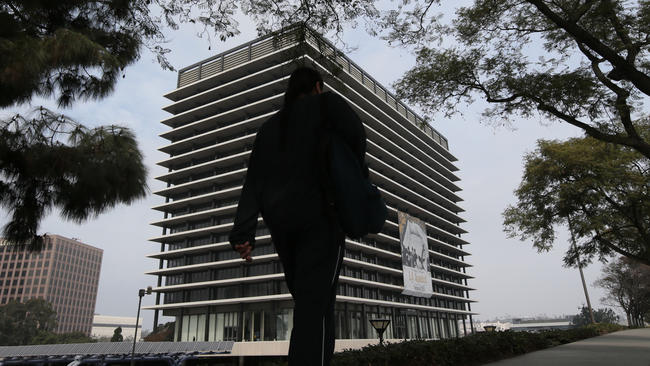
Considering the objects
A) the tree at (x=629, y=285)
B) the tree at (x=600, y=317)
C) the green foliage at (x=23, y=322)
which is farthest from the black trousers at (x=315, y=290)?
the tree at (x=600, y=317)

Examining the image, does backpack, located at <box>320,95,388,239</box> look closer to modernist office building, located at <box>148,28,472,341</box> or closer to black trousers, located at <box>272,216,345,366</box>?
black trousers, located at <box>272,216,345,366</box>

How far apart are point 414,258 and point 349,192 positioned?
5147 centimetres

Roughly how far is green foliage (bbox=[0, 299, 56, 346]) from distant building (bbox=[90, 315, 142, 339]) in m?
77.7

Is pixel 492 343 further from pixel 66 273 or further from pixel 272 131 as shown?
pixel 66 273

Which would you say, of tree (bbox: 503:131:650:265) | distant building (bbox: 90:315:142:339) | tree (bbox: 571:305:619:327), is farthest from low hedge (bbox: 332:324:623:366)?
distant building (bbox: 90:315:142:339)

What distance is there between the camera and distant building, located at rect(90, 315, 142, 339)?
495ft

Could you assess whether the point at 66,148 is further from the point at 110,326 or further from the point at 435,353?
the point at 110,326

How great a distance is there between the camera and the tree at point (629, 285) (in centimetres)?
4028

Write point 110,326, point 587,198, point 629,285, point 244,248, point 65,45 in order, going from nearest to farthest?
point 244,248 < point 65,45 < point 587,198 < point 629,285 < point 110,326

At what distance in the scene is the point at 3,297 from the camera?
11638 cm

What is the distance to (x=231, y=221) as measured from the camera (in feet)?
150

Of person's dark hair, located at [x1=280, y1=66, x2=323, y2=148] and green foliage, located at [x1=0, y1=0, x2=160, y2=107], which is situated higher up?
green foliage, located at [x1=0, y1=0, x2=160, y2=107]

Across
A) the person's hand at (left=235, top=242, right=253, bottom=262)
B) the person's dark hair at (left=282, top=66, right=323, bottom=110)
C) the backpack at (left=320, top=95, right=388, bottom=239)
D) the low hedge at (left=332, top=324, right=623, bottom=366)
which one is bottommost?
the low hedge at (left=332, top=324, right=623, bottom=366)

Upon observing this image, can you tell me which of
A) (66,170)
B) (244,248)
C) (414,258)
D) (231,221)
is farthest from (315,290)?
(414,258)
